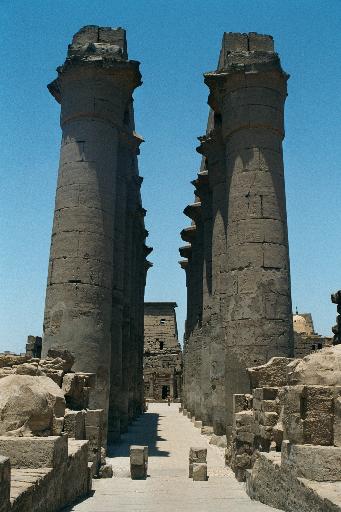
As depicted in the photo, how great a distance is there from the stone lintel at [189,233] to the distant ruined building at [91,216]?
9.29m

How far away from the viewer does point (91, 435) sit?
9.98m

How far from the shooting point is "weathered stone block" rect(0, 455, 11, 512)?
3.68m

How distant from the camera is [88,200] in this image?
13906mm

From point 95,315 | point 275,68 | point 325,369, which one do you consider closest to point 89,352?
point 95,315

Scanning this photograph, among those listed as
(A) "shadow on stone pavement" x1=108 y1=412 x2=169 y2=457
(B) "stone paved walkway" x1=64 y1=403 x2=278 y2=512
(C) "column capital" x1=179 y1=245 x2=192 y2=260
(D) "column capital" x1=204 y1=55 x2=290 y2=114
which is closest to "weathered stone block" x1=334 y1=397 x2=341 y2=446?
(B) "stone paved walkway" x1=64 y1=403 x2=278 y2=512

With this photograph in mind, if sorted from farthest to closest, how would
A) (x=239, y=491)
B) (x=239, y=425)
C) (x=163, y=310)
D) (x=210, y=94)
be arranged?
(x=163, y=310), (x=210, y=94), (x=239, y=425), (x=239, y=491)

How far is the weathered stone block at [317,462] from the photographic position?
505 cm

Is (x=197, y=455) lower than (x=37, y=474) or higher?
Result: lower

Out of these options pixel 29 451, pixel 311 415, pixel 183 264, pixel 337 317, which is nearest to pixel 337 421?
pixel 311 415

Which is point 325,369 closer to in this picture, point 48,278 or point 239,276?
point 239,276

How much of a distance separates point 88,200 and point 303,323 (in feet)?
102

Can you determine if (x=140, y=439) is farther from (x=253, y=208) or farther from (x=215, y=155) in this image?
(x=215, y=155)

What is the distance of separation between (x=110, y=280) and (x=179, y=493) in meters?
6.97

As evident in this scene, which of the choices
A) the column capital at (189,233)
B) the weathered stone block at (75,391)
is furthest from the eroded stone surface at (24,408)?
the column capital at (189,233)
